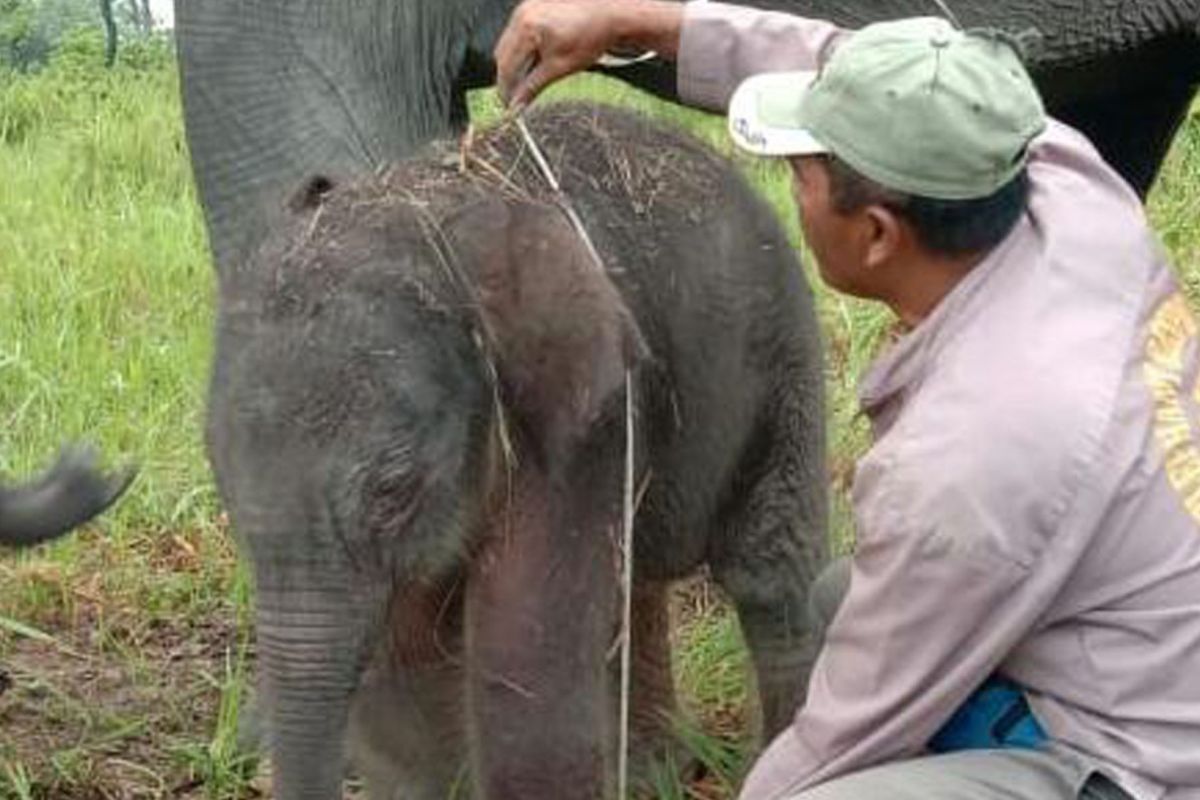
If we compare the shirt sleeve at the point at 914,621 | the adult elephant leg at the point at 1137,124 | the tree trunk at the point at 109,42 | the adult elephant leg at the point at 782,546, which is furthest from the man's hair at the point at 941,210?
the tree trunk at the point at 109,42

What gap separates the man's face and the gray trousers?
45 cm

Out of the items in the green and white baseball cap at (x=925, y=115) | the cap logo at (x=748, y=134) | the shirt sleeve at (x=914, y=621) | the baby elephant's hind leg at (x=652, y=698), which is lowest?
the baby elephant's hind leg at (x=652, y=698)

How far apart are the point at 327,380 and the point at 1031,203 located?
0.70 m

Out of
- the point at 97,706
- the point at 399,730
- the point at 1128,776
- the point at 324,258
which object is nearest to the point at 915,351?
the point at 1128,776

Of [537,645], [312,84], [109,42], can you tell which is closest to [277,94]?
[312,84]

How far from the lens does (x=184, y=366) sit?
515 cm

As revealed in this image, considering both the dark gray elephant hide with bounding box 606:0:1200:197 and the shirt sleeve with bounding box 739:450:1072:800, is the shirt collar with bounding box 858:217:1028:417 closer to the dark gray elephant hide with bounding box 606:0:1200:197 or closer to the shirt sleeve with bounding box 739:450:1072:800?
the shirt sleeve with bounding box 739:450:1072:800

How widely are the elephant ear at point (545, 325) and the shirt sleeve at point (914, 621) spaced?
0.40 metres

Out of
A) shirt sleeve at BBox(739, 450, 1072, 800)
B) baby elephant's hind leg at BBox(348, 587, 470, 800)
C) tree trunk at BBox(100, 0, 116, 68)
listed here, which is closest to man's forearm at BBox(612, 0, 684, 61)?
baby elephant's hind leg at BBox(348, 587, 470, 800)

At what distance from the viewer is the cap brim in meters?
2.53

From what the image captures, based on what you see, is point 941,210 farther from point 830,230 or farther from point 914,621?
point 914,621

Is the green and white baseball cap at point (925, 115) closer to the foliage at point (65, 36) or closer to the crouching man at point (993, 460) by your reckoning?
the crouching man at point (993, 460)

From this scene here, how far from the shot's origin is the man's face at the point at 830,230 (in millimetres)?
2527

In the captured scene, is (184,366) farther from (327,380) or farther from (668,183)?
(327,380)
